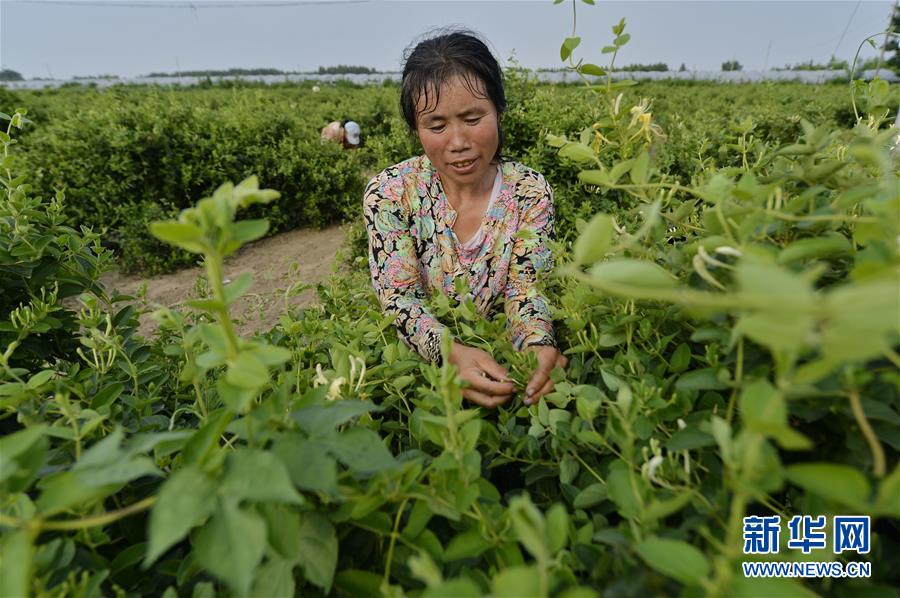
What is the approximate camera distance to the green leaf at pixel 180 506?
33cm

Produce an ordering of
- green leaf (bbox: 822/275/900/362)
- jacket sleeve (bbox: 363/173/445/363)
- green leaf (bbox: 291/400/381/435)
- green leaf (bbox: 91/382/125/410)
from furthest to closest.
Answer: jacket sleeve (bbox: 363/173/445/363)
green leaf (bbox: 91/382/125/410)
green leaf (bbox: 291/400/381/435)
green leaf (bbox: 822/275/900/362)

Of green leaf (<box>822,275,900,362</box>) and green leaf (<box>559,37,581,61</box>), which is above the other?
green leaf (<box>559,37,581,61</box>)

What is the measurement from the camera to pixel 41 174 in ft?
16.6

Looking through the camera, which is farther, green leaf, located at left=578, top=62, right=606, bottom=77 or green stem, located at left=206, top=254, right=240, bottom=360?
green leaf, located at left=578, top=62, right=606, bottom=77

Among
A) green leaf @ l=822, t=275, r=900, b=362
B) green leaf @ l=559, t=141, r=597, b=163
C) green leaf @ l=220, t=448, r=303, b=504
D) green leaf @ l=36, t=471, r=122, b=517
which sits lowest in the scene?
green leaf @ l=36, t=471, r=122, b=517

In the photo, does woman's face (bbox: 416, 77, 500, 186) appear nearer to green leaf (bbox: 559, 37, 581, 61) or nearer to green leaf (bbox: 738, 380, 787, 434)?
green leaf (bbox: 559, 37, 581, 61)

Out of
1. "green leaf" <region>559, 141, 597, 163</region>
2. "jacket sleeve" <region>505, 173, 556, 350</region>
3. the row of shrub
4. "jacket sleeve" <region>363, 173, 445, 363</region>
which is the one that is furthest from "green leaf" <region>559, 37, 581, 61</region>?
the row of shrub

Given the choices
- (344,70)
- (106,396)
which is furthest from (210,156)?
(344,70)

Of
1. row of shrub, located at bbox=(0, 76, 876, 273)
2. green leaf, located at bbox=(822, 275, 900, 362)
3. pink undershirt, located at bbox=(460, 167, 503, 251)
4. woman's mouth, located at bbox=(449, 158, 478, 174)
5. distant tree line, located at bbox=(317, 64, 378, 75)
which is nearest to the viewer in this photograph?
green leaf, located at bbox=(822, 275, 900, 362)

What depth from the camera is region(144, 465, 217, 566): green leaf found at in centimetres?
33

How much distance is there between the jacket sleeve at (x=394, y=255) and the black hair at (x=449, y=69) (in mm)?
306

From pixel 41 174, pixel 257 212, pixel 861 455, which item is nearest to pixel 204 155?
pixel 257 212

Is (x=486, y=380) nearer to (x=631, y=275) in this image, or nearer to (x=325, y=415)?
(x=325, y=415)

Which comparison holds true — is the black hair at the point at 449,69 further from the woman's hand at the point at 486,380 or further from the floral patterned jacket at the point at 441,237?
the woman's hand at the point at 486,380
